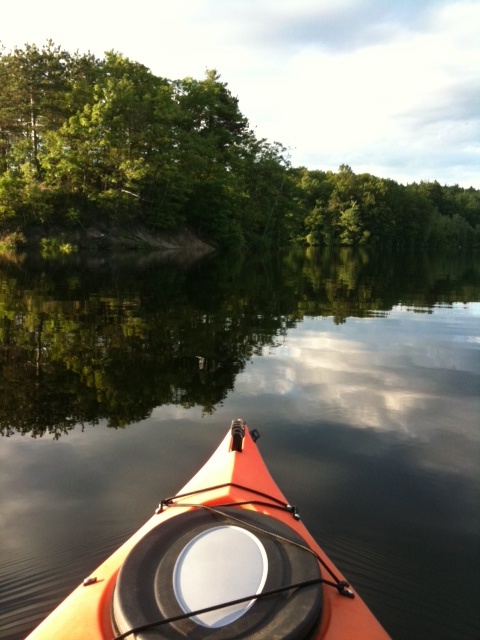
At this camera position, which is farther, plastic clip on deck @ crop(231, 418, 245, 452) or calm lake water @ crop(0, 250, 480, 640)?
plastic clip on deck @ crop(231, 418, 245, 452)

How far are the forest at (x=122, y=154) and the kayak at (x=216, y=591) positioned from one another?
32.5 metres

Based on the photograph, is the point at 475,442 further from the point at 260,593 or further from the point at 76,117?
the point at 76,117

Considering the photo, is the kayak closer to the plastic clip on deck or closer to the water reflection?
the plastic clip on deck

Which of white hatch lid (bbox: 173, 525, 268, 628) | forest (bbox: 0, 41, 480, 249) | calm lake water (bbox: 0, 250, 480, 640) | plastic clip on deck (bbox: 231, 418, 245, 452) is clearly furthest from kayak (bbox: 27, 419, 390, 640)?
forest (bbox: 0, 41, 480, 249)

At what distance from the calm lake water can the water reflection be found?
4cm

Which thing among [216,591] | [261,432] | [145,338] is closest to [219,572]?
[216,591]

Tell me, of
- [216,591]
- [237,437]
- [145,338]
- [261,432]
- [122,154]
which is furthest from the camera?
[122,154]

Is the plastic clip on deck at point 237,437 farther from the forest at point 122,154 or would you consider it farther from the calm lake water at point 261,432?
the forest at point 122,154

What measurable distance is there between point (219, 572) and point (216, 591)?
0.09m

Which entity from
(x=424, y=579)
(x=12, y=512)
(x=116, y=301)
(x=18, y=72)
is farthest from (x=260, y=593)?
(x=18, y=72)

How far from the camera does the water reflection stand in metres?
6.47

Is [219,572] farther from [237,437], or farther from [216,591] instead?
[237,437]

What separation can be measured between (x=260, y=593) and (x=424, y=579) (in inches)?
69.4

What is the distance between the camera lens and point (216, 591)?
2117mm
